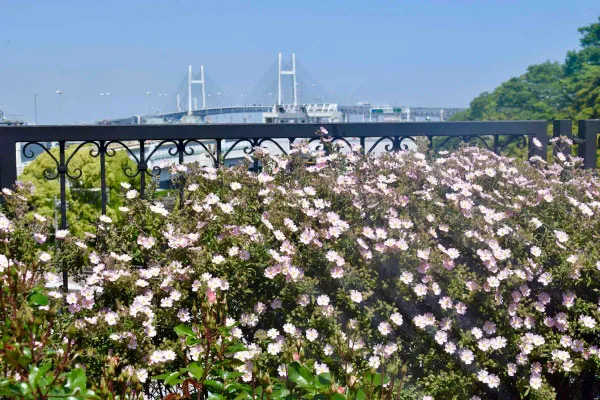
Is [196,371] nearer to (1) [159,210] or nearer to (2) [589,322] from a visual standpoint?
(1) [159,210]

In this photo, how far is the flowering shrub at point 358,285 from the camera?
8.59ft

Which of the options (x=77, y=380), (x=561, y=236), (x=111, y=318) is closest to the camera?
(x=77, y=380)

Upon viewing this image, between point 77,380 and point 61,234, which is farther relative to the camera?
point 61,234

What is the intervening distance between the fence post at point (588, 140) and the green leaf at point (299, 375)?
345 centimetres

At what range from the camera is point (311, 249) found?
2.78 metres

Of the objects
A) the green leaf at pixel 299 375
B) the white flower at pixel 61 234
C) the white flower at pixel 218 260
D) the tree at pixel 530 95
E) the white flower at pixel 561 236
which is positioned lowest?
the green leaf at pixel 299 375

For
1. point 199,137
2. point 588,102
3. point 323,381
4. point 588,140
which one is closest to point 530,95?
point 588,102

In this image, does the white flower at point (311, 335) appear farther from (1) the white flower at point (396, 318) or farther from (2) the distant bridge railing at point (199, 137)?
(2) the distant bridge railing at point (199, 137)

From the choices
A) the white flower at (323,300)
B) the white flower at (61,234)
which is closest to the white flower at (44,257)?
the white flower at (61,234)

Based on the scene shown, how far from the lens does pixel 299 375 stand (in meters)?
1.94

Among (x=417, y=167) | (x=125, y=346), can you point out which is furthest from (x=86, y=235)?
(x=417, y=167)

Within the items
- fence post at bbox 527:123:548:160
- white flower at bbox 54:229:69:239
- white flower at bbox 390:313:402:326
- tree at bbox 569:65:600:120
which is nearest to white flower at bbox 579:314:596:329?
white flower at bbox 390:313:402:326

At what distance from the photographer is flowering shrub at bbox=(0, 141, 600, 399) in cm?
262

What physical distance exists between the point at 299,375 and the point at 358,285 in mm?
839
